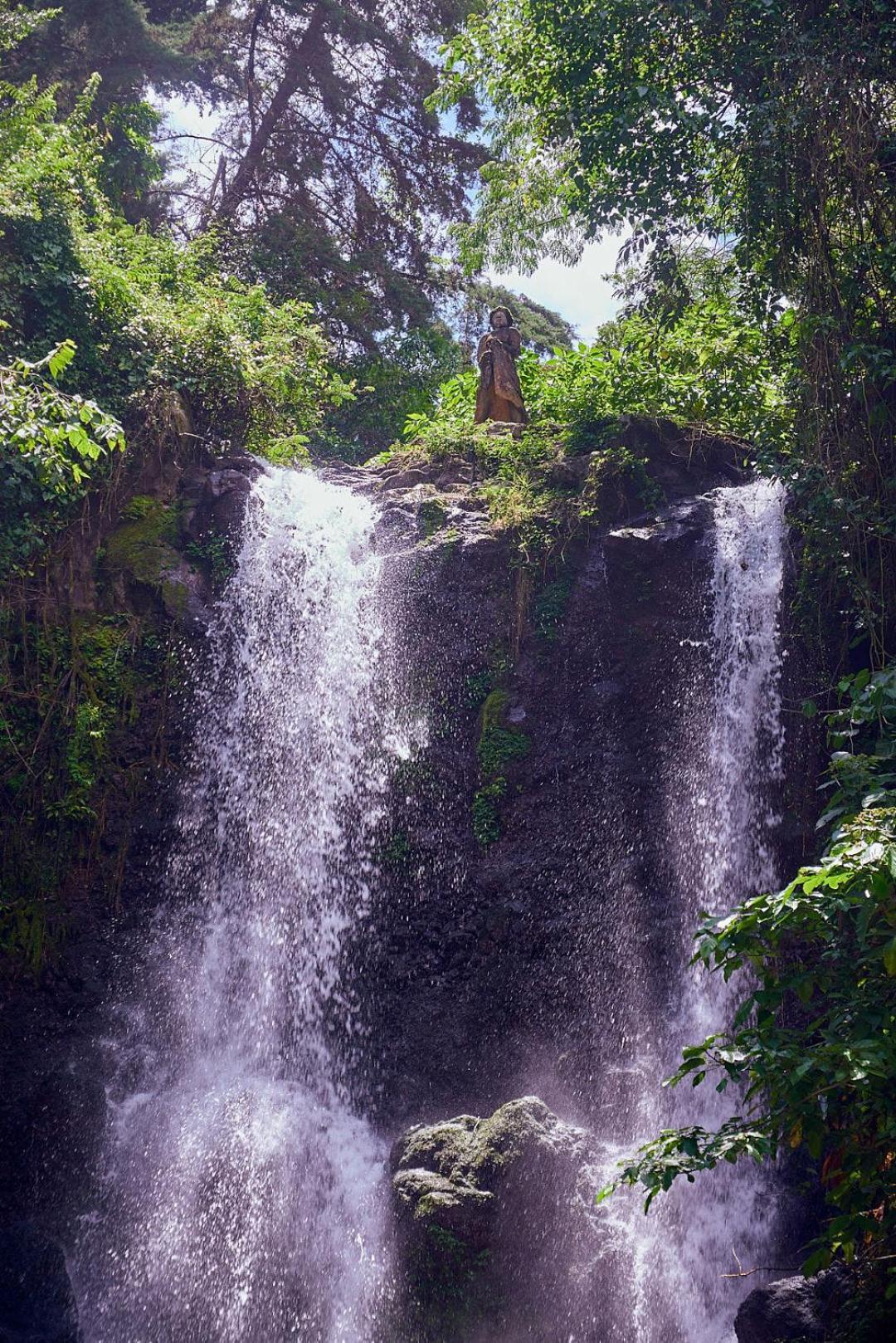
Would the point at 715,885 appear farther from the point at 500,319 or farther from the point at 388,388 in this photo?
the point at 388,388

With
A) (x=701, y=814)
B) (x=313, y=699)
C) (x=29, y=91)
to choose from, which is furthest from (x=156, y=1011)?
(x=29, y=91)

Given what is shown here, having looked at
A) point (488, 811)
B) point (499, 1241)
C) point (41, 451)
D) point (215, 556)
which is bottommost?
point (499, 1241)

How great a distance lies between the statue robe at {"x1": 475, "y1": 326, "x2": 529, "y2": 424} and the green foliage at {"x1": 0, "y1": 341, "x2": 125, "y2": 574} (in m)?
4.63

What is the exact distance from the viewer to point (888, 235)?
8547 millimetres

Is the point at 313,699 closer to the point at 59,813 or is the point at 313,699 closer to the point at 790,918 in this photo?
the point at 59,813

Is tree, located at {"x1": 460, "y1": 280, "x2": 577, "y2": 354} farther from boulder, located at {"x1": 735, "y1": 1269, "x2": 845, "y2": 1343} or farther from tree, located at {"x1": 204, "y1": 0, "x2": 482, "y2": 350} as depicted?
boulder, located at {"x1": 735, "y1": 1269, "x2": 845, "y2": 1343}

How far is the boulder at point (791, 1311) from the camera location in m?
5.42

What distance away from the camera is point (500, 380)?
12.7 meters

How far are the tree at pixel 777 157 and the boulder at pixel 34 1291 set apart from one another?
23.2ft

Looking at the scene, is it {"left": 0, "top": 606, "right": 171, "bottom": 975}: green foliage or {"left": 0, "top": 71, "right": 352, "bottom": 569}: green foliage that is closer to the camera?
{"left": 0, "top": 606, "right": 171, "bottom": 975}: green foliage

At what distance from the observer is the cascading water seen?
684cm

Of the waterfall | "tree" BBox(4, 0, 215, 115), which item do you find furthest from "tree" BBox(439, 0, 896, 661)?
"tree" BBox(4, 0, 215, 115)

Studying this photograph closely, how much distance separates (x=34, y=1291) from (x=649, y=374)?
32.3ft

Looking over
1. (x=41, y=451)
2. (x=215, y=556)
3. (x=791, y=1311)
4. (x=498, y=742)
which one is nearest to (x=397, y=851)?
(x=498, y=742)
